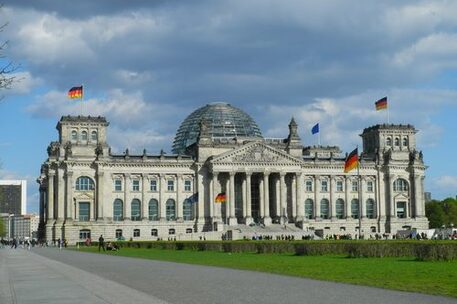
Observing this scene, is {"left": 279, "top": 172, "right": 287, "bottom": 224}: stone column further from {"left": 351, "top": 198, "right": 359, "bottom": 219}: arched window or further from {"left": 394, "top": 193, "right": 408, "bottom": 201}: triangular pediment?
{"left": 394, "top": 193, "right": 408, "bottom": 201}: triangular pediment

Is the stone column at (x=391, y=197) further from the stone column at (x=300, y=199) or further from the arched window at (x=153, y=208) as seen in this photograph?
the arched window at (x=153, y=208)

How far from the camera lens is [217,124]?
16388cm

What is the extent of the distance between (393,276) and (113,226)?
111273 mm

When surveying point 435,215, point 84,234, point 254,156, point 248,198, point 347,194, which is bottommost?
point 84,234

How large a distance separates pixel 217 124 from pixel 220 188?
69.2 ft

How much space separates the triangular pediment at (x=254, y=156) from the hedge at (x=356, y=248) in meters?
63.6

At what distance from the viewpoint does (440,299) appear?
24828 mm

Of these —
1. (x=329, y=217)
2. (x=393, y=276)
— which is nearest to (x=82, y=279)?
(x=393, y=276)

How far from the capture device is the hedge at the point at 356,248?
4653 cm

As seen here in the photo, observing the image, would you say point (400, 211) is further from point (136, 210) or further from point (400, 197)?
point (136, 210)

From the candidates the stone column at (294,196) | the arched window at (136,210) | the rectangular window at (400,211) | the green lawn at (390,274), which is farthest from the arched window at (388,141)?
the green lawn at (390,274)

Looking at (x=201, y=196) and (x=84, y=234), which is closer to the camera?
(x=84, y=234)

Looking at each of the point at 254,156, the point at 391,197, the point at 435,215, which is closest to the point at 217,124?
the point at 254,156

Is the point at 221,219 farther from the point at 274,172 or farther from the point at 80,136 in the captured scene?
the point at 80,136
